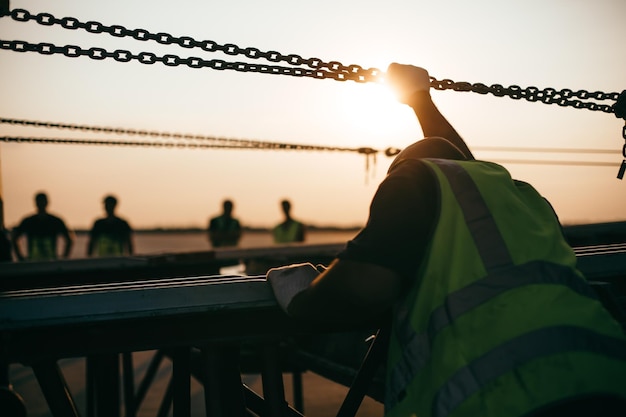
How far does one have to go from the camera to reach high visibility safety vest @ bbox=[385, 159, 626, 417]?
→ 1336 millimetres

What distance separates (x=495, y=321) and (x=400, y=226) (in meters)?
0.34

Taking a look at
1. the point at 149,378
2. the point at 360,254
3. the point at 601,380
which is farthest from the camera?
the point at 149,378

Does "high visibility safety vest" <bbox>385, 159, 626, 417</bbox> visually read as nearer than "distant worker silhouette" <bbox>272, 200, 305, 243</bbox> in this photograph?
Yes

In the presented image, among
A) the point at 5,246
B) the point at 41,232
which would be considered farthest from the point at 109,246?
the point at 5,246

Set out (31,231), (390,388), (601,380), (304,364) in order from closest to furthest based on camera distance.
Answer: (601,380) → (390,388) → (304,364) → (31,231)

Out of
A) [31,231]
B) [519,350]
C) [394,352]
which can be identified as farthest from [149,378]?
[31,231]

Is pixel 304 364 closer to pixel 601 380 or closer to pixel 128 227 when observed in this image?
pixel 601 380

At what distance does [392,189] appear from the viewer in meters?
1.52

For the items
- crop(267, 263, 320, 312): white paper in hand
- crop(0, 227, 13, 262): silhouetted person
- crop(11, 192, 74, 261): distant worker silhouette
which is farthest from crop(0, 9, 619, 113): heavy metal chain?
crop(11, 192, 74, 261): distant worker silhouette

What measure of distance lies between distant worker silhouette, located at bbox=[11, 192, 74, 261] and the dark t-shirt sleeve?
27.0 feet

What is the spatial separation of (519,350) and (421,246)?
14.0 inches

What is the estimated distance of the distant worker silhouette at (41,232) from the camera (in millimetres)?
8695

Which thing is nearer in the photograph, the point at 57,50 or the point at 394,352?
the point at 394,352

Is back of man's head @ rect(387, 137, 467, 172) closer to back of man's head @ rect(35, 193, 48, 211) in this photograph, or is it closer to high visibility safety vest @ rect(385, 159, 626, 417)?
high visibility safety vest @ rect(385, 159, 626, 417)
